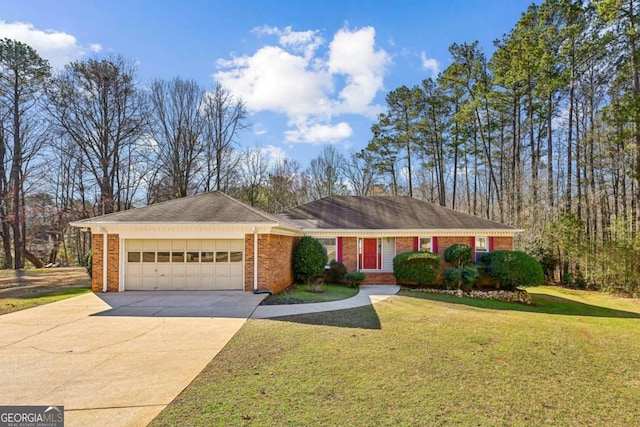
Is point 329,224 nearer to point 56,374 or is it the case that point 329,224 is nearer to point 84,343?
point 84,343

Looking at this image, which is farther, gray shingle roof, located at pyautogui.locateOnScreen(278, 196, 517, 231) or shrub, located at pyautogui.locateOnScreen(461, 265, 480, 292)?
gray shingle roof, located at pyautogui.locateOnScreen(278, 196, 517, 231)

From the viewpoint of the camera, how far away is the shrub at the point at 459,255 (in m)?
15.1

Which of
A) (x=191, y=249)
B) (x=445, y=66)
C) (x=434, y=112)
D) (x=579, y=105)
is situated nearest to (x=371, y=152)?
(x=434, y=112)

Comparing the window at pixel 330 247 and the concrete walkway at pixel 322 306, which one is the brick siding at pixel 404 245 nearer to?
the window at pixel 330 247

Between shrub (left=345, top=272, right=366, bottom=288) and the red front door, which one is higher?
the red front door

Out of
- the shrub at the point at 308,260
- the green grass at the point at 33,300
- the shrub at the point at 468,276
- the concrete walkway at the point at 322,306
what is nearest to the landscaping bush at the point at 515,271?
the shrub at the point at 468,276

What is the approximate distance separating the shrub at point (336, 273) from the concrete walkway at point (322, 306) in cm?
227

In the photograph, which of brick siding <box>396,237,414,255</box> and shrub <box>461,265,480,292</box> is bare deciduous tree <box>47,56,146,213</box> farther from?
shrub <box>461,265,480,292</box>

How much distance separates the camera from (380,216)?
1766 cm

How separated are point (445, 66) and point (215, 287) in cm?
2354

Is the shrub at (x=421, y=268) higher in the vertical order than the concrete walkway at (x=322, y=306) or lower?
higher

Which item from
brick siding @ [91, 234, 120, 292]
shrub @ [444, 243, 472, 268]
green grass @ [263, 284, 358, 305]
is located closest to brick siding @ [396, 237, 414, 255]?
shrub @ [444, 243, 472, 268]

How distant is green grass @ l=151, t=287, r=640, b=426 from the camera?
11.6ft

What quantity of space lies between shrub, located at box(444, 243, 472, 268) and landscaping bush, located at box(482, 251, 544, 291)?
1100 mm
